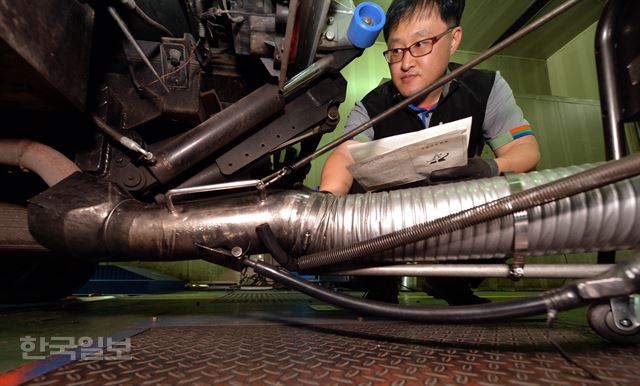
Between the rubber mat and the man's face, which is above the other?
the man's face

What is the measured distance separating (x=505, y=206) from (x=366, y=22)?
24.8 inches

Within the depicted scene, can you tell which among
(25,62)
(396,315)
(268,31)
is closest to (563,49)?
(268,31)

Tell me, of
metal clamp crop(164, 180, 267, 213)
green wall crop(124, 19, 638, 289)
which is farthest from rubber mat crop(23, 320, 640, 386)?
green wall crop(124, 19, 638, 289)

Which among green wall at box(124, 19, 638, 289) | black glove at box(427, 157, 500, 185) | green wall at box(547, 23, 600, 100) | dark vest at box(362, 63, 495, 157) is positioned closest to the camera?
black glove at box(427, 157, 500, 185)

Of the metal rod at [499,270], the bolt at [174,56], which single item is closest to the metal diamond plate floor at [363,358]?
the metal rod at [499,270]

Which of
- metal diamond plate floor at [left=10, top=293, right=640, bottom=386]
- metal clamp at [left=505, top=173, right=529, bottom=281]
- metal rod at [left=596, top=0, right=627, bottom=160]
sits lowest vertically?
metal diamond plate floor at [left=10, top=293, right=640, bottom=386]

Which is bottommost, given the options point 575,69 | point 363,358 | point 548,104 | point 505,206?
point 363,358

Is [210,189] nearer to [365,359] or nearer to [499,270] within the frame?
[365,359]

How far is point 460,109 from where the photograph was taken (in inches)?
43.3

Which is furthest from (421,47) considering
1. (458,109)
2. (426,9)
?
(458,109)

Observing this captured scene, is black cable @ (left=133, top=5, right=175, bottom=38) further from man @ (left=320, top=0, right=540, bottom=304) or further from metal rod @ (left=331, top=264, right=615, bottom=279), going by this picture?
metal rod @ (left=331, top=264, right=615, bottom=279)

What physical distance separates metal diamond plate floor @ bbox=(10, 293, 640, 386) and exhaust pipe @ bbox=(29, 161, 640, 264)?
16 centimetres

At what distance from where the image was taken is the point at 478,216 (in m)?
0.43

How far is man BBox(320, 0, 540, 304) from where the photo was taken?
0.97 meters
